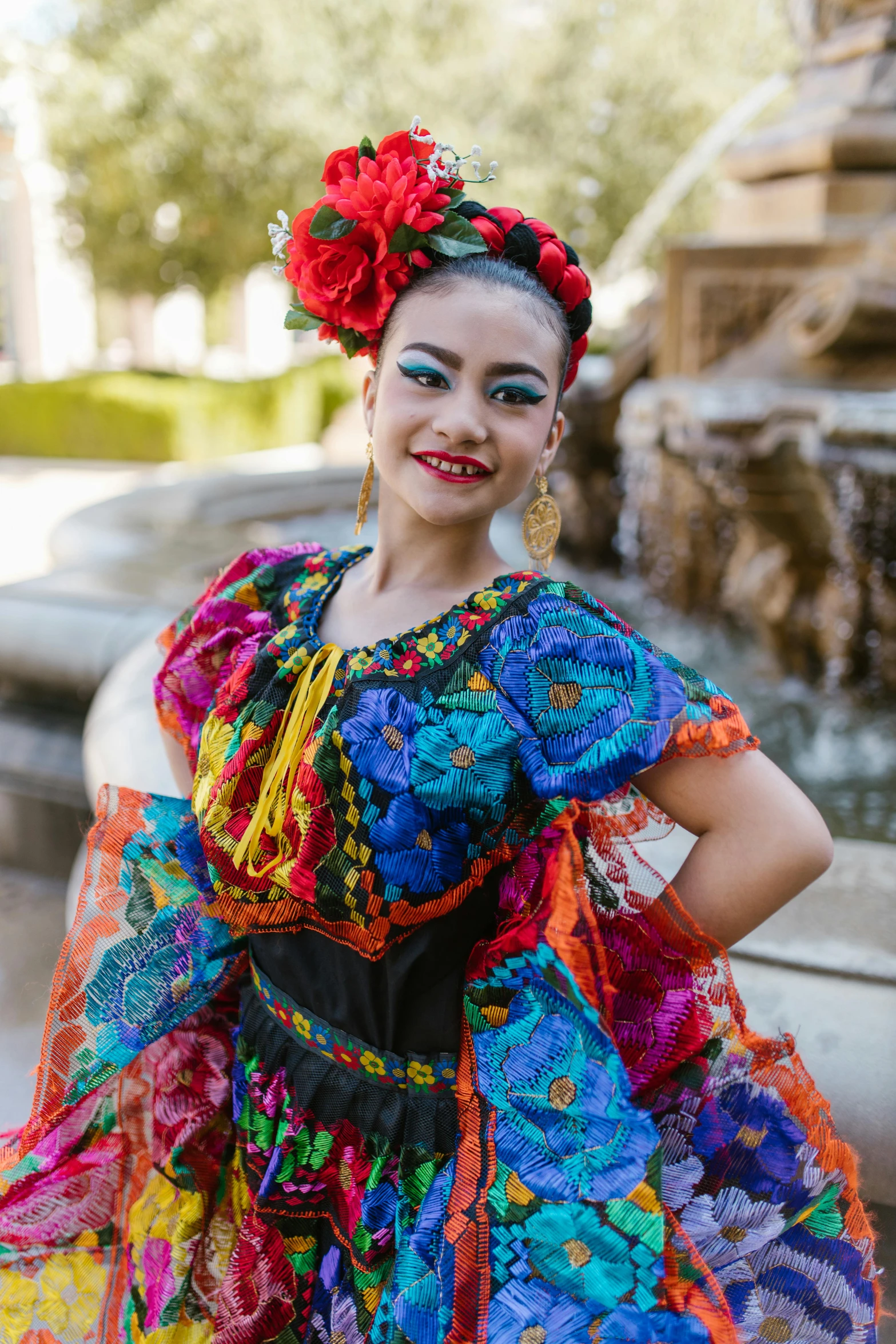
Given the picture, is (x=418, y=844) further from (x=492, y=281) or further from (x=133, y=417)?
(x=133, y=417)

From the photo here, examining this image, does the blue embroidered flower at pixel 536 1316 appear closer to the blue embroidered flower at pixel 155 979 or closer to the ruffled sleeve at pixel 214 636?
the blue embroidered flower at pixel 155 979

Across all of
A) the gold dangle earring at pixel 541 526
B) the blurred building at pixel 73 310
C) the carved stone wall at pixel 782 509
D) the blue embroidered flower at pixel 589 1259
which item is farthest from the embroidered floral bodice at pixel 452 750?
the blurred building at pixel 73 310

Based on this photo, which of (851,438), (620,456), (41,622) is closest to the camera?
(41,622)

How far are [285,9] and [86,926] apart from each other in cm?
1657

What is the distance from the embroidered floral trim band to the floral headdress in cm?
94

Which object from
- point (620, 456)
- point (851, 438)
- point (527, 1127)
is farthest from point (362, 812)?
point (620, 456)

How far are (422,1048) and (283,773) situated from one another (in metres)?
0.39

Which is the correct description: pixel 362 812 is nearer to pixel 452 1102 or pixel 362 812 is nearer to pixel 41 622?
pixel 452 1102

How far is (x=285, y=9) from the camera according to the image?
14922 mm

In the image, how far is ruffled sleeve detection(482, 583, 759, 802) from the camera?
3.81 feet

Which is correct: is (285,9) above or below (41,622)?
above

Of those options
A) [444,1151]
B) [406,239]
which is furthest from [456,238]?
[444,1151]

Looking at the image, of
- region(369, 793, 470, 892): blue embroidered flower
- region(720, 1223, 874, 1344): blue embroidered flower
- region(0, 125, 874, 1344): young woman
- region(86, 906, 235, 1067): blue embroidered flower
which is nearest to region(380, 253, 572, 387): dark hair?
region(0, 125, 874, 1344): young woman

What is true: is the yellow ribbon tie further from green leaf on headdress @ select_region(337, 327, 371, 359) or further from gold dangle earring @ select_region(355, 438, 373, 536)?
green leaf on headdress @ select_region(337, 327, 371, 359)
